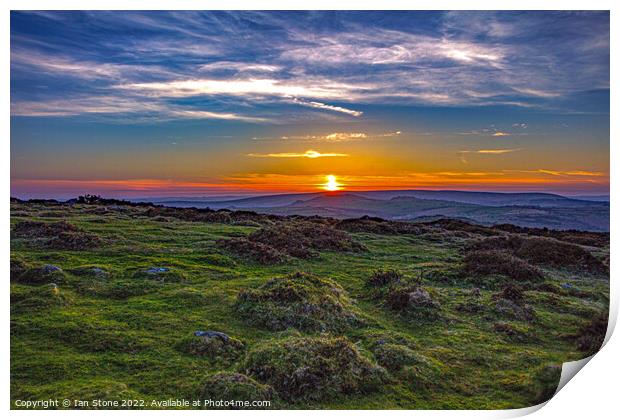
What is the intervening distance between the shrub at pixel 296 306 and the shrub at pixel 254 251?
5456 millimetres

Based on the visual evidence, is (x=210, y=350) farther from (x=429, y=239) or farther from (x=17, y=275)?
(x=429, y=239)

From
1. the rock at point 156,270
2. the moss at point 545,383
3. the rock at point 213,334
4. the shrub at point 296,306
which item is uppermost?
the rock at point 156,270

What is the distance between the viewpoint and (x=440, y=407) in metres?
9.48

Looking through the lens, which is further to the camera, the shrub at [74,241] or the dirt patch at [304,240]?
the dirt patch at [304,240]

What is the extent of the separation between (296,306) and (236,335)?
1.94m

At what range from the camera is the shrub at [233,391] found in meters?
8.91

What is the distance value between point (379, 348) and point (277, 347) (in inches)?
104

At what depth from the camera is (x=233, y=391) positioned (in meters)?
8.95

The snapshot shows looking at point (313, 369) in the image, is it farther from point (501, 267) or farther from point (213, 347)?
point (501, 267)

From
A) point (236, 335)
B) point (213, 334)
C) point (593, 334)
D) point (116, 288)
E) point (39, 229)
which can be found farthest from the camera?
point (39, 229)

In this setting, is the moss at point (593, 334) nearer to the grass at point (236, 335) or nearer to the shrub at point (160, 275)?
the grass at point (236, 335)

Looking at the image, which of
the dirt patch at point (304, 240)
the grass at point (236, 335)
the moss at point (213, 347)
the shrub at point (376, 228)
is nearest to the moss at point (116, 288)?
the grass at point (236, 335)

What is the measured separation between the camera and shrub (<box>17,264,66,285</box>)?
14.3m

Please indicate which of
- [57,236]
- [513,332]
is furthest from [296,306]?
[57,236]
